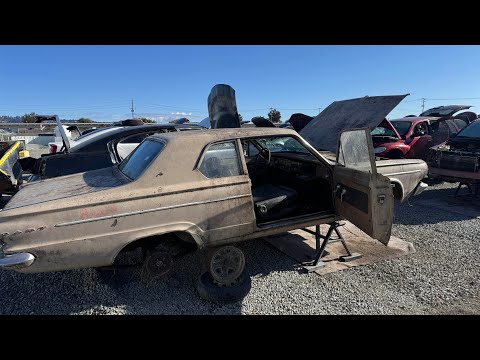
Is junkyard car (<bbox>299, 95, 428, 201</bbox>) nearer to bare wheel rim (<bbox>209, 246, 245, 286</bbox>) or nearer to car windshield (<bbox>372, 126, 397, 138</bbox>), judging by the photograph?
bare wheel rim (<bbox>209, 246, 245, 286</bbox>)

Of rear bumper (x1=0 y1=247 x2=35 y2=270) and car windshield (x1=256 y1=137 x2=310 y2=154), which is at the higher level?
car windshield (x1=256 y1=137 x2=310 y2=154)

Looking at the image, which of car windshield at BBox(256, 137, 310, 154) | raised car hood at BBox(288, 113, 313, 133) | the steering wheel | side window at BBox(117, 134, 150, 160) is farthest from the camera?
raised car hood at BBox(288, 113, 313, 133)

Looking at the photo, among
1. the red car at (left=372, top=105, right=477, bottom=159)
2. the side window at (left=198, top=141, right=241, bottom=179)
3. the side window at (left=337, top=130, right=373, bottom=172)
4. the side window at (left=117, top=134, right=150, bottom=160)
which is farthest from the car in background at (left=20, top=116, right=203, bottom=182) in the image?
the red car at (left=372, top=105, right=477, bottom=159)

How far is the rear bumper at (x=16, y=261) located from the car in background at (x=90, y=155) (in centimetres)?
292

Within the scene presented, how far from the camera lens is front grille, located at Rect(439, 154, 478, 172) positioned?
6243mm

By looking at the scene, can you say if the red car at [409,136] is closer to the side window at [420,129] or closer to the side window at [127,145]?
the side window at [420,129]

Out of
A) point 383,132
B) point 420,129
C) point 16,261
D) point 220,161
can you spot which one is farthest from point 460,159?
point 16,261

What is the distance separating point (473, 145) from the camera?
269 inches

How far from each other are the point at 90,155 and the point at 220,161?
329cm

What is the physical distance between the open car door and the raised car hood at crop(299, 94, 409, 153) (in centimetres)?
133

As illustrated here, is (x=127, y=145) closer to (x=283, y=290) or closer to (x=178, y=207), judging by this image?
(x=178, y=207)

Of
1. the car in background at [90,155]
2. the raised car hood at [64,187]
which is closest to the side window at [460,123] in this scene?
the car in background at [90,155]
